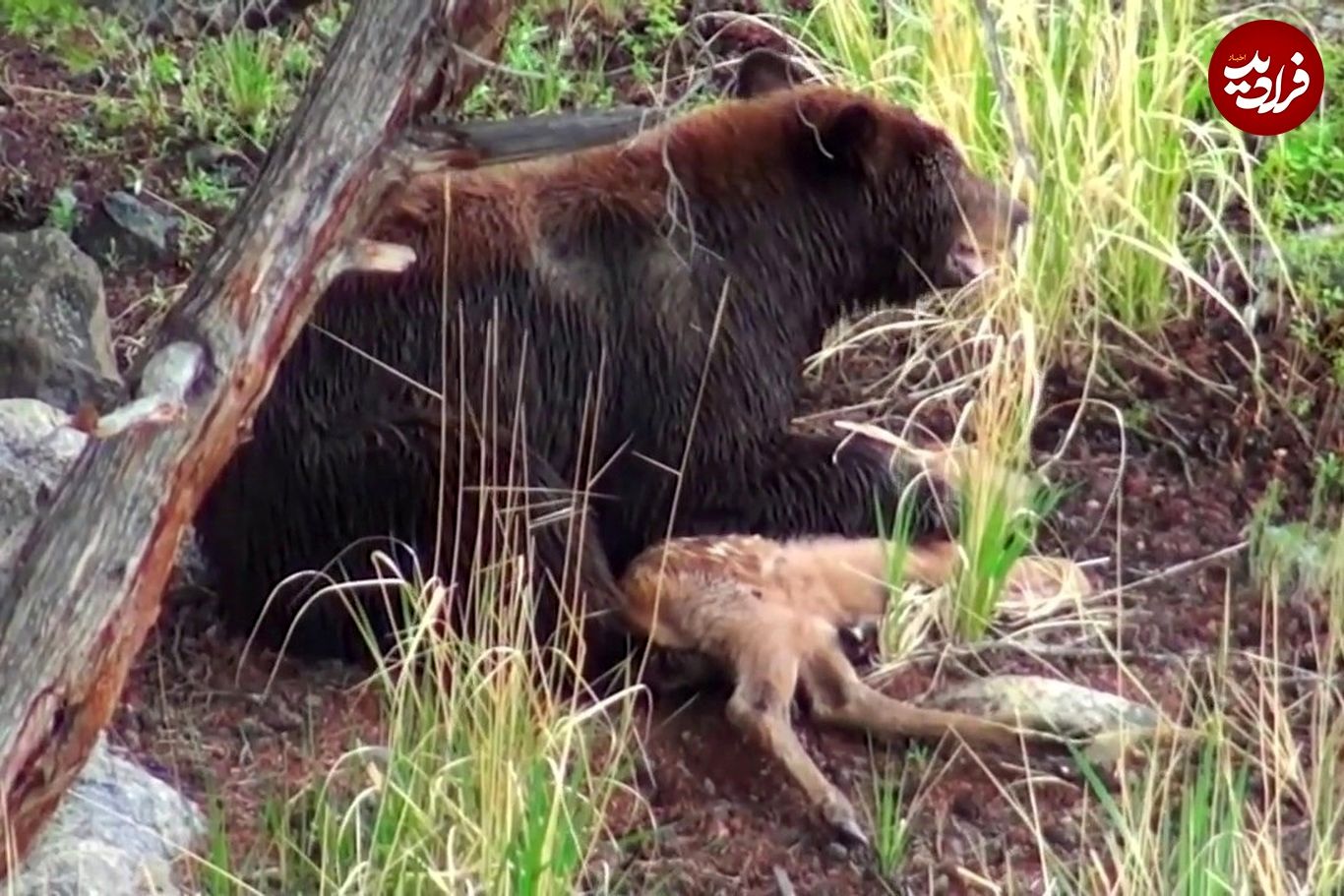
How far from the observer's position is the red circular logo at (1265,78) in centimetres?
658

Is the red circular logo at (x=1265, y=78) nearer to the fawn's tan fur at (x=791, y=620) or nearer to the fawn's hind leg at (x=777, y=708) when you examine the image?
the fawn's tan fur at (x=791, y=620)

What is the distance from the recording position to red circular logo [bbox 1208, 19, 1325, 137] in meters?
6.58

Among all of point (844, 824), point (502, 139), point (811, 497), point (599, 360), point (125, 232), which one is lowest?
point (844, 824)

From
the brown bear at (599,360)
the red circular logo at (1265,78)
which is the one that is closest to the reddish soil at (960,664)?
the brown bear at (599,360)

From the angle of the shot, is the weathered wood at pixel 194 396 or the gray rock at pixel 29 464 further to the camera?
the gray rock at pixel 29 464

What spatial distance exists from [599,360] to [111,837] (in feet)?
5.31

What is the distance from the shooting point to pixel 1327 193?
6.64 m

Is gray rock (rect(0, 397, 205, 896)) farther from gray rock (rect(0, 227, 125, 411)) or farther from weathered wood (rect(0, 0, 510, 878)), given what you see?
gray rock (rect(0, 227, 125, 411))

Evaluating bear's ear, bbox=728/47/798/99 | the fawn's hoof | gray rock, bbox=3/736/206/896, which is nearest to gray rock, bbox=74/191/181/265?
bear's ear, bbox=728/47/798/99

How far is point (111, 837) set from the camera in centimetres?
395

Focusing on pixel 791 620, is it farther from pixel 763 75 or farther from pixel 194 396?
pixel 763 75

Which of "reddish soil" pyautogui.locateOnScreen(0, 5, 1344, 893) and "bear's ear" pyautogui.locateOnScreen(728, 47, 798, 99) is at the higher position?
"bear's ear" pyautogui.locateOnScreen(728, 47, 798, 99)

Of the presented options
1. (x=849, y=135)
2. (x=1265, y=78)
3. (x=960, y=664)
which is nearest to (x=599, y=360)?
(x=849, y=135)

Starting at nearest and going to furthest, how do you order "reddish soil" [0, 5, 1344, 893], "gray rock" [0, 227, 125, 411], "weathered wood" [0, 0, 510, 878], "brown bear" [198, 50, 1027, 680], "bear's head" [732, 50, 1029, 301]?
"weathered wood" [0, 0, 510, 878]
"reddish soil" [0, 5, 1344, 893]
"brown bear" [198, 50, 1027, 680]
"bear's head" [732, 50, 1029, 301]
"gray rock" [0, 227, 125, 411]
